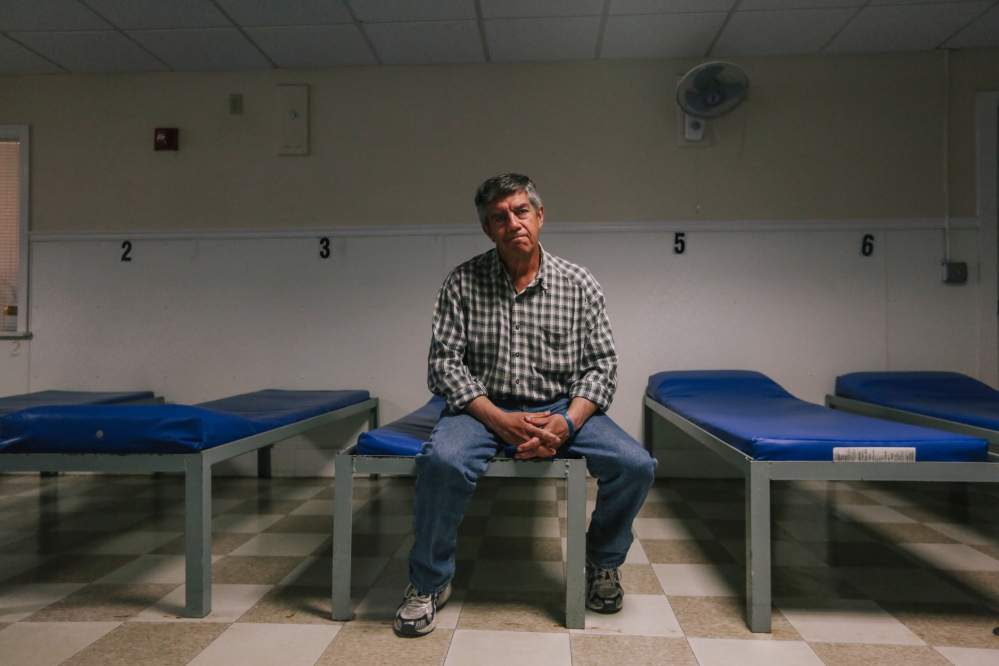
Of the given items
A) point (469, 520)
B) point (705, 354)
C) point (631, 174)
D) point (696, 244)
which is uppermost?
point (631, 174)

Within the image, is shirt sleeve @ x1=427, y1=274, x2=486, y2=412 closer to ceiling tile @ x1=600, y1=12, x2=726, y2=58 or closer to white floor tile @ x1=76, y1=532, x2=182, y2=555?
white floor tile @ x1=76, y1=532, x2=182, y2=555

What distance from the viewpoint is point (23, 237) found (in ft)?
12.1

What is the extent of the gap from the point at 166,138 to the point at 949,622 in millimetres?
4468

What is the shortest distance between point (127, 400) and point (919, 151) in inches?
191

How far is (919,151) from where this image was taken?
3.42 meters

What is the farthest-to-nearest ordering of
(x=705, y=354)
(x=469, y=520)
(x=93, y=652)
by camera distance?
(x=705, y=354) < (x=469, y=520) < (x=93, y=652)

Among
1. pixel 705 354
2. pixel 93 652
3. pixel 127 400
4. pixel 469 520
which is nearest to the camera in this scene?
pixel 93 652

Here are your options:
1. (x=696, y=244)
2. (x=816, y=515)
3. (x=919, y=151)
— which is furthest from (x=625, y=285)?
(x=919, y=151)

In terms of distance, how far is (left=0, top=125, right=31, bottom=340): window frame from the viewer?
3688 millimetres

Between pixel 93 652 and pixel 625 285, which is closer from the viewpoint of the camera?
pixel 93 652

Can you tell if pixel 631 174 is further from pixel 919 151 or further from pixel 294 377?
pixel 294 377

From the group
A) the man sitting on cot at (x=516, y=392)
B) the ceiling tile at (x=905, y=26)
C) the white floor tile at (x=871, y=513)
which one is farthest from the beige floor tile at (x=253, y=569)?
the ceiling tile at (x=905, y=26)

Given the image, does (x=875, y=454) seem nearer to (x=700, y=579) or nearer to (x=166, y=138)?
(x=700, y=579)

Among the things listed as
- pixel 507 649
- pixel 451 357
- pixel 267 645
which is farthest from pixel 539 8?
pixel 267 645
